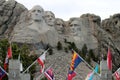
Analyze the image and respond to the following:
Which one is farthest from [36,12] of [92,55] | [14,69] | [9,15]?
[14,69]

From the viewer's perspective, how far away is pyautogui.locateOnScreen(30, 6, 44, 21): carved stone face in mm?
70500

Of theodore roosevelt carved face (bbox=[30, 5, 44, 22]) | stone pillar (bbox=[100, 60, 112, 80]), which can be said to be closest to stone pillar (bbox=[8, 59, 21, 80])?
stone pillar (bbox=[100, 60, 112, 80])

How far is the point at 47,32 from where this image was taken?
70.4 metres

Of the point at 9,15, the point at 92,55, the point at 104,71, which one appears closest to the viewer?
the point at 104,71

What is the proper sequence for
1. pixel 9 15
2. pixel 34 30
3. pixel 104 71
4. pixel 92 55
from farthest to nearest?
pixel 92 55, pixel 9 15, pixel 34 30, pixel 104 71

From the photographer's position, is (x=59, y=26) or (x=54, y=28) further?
(x=59, y=26)

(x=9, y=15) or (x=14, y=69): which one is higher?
(x=9, y=15)

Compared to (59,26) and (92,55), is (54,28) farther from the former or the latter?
(92,55)

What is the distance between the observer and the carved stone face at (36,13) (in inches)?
2776

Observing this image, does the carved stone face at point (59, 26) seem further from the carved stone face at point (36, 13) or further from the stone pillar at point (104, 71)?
the stone pillar at point (104, 71)

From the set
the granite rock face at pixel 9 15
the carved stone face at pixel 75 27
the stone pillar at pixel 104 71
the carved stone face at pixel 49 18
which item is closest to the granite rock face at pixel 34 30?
the carved stone face at pixel 49 18

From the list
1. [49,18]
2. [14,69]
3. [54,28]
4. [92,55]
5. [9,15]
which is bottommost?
[92,55]

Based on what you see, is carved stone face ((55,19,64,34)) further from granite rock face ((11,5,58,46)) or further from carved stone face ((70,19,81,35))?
granite rock face ((11,5,58,46))

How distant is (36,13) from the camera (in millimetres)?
70625
